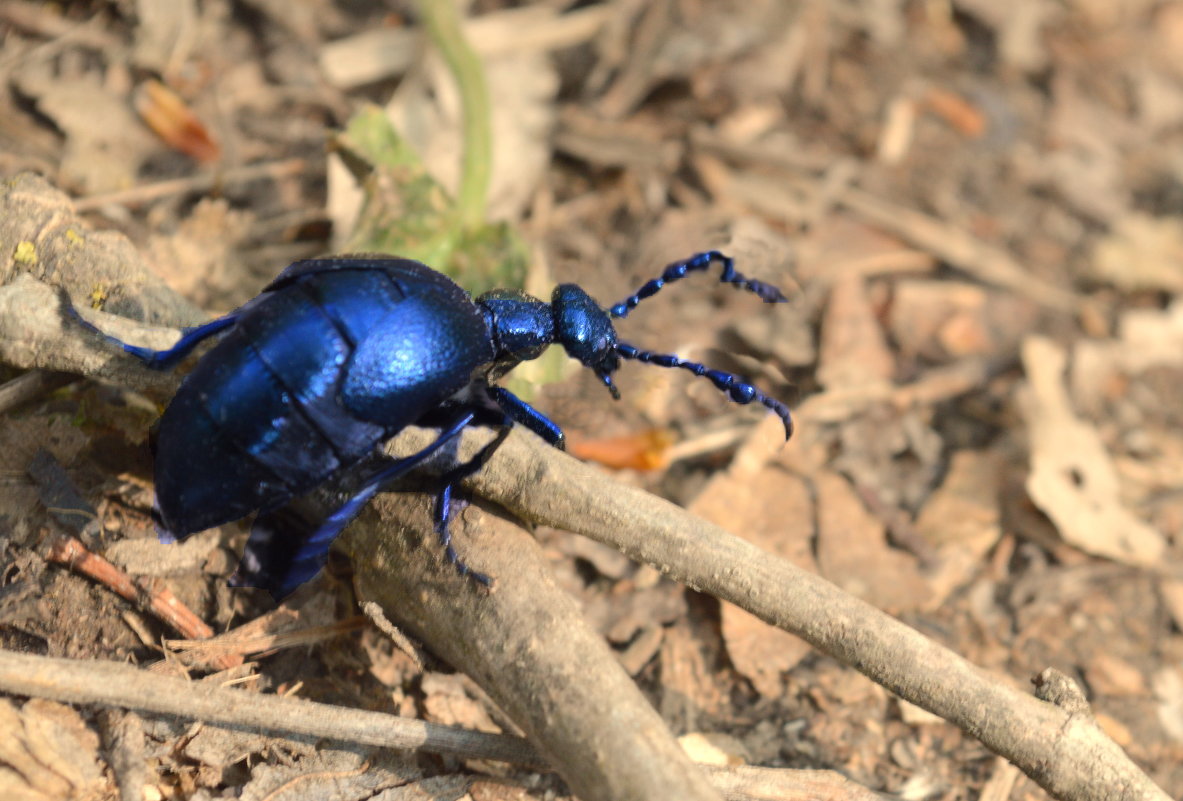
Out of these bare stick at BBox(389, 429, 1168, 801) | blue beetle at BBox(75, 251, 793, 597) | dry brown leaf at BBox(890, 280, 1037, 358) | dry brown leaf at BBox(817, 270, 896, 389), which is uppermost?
blue beetle at BBox(75, 251, 793, 597)

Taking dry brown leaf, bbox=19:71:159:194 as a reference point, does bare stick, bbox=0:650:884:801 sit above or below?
below

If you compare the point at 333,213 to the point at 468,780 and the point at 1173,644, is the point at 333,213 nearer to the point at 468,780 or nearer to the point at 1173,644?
the point at 468,780

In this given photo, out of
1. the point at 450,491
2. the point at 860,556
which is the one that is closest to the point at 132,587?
the point at 450,491

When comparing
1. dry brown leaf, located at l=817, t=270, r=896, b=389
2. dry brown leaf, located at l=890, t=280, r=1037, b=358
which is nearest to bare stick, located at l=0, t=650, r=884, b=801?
dry brown leaf, located at l=817, t=270, r=896, b=389

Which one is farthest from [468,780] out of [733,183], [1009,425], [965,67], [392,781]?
[965,67]

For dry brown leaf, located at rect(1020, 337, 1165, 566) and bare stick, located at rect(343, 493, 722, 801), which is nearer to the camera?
bare stick, located at rect(343, 493, 722, 801)

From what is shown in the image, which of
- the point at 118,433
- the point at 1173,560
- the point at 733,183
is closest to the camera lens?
the point at 118,433

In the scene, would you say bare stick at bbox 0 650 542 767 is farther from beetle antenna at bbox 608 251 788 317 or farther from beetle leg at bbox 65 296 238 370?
beetle antenna at bbox 608 251 788 317

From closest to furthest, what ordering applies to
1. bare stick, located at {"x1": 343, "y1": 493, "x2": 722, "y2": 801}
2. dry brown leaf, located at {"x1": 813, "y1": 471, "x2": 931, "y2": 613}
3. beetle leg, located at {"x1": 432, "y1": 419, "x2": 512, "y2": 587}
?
bare stick, located at {"x1": 343, "y1": 493, "x2": 722, "y2": 801} → beetle leg, located at {"x1": 432, "y1": 419, "x2": 512, "y2": 587} → dry brown leaf, located at {"x1": 813, "y1": 471, "x2": 931, "y2": 613}
